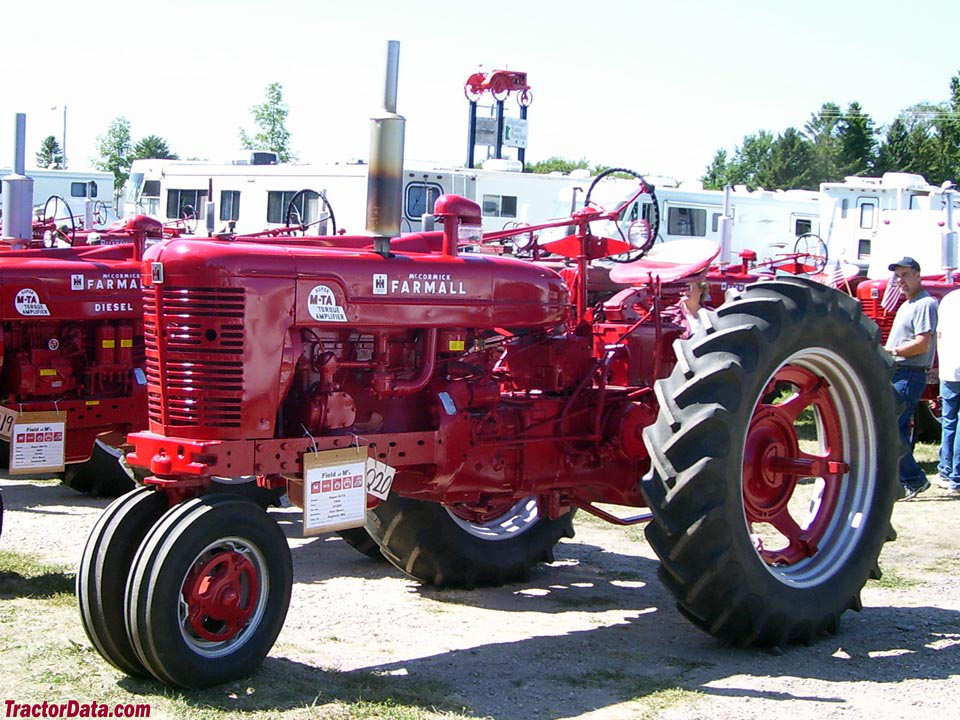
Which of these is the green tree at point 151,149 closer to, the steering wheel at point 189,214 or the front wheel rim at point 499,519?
the steering wheel at point 189,214

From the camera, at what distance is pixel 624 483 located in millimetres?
5820

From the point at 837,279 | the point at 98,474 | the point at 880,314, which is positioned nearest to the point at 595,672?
the point at 98,474

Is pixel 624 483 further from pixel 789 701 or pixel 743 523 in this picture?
pixel 789 701

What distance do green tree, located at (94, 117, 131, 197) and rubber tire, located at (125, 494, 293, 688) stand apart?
183 feet

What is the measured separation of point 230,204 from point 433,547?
1485 cm

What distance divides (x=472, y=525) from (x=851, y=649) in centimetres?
194

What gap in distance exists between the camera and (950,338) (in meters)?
9.34

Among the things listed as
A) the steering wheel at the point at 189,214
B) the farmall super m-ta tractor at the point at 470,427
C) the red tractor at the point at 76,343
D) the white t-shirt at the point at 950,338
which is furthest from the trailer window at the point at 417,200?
the farmall super m-ta tractor at the point at 470,427

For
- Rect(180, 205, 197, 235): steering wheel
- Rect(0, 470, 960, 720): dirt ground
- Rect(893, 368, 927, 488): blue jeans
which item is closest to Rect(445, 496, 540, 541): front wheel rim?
Rect(0, 470, 960, 720): dirt ground

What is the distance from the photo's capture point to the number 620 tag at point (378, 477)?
191 inches

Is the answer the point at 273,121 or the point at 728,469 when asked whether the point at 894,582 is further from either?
the point at 273,121

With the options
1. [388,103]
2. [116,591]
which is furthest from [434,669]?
[388,103]

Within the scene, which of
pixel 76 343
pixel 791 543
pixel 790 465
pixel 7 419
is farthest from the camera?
pixel 76 343

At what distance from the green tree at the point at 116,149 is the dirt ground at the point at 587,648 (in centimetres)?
5338
